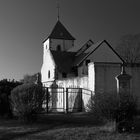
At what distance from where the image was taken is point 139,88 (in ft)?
69.4

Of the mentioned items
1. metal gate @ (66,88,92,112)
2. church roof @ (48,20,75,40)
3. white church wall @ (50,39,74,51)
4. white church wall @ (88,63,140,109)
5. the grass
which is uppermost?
church roof @ (48,20,75,40)

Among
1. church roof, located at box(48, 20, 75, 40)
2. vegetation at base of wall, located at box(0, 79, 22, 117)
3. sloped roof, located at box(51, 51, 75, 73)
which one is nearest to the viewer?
vegetation at base of wall, located at box(0, 79, 22, 117)

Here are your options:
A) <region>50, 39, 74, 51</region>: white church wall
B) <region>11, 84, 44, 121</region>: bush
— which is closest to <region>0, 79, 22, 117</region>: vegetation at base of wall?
<region>11, 84, 44, 121</region>: bush

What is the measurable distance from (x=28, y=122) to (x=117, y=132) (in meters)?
5.30

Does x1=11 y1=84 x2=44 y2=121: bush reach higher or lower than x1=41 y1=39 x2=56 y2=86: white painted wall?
lower

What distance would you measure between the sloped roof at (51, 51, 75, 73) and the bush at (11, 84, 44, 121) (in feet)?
78.1

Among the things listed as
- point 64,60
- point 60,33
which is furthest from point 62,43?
point 64,60

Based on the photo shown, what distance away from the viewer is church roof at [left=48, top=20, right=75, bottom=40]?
188 ft

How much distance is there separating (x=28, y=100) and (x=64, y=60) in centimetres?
2654

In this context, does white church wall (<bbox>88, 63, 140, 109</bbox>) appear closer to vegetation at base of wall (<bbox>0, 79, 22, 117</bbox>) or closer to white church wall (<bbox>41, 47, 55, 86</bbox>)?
vegetation at base of wall (<bbox>0, 79, 22, 117</bbox>)

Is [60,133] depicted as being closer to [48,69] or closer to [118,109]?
[118,109]

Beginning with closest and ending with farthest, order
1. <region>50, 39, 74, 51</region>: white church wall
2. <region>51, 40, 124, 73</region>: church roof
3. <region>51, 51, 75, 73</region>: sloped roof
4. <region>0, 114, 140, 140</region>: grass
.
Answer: <region>0, 114, 140, 140</region>: grass, <region>51, 40, 124, 73</region>: church roof, <region>51, 51, 75, 73</region>: sloped roof, <region>50, 39, 74, 51</region>: white church wall

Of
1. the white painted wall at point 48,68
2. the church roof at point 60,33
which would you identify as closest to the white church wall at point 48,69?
the white painted wall at point 48,68

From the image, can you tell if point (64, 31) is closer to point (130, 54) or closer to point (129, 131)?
point (130, 54)
